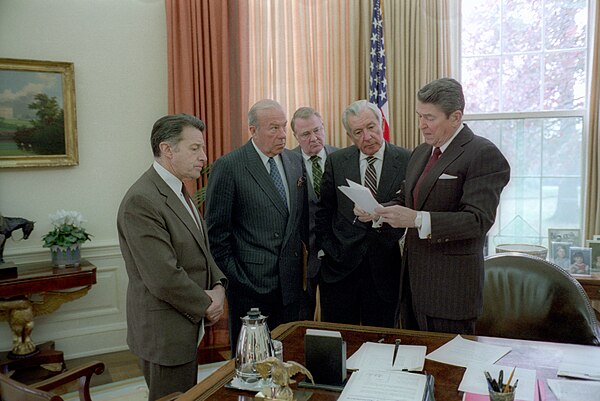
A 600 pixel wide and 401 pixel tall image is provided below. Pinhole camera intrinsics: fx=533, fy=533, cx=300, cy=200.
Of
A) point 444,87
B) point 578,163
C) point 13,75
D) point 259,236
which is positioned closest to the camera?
point 444,87

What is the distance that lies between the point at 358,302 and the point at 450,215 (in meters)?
1.02

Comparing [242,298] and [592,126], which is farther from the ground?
[592,126]

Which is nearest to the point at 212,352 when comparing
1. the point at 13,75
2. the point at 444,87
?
the point at 13,75

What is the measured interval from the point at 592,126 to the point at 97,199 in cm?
401

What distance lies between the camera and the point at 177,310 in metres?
2.08

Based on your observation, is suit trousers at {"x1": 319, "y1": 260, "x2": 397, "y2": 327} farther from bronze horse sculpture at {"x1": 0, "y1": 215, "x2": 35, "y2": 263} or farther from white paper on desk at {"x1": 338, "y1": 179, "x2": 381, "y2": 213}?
bronze horse sculpture at {"x1": 0, "y1": 215, "x2": 35, "y2": 263}

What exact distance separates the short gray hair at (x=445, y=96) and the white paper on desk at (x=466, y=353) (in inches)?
36.5

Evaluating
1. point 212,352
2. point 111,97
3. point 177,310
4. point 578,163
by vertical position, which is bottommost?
point 212,352

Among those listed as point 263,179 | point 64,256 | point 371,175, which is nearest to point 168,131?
point 263,179

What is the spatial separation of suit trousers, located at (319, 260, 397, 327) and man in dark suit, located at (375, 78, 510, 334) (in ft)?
1.90

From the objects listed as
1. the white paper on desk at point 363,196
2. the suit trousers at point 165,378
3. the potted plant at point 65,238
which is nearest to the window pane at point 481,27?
the white paper on desk at point 363,196

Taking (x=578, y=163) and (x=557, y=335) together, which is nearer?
(x=557, y=335)

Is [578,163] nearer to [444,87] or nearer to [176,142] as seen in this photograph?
[444,87]

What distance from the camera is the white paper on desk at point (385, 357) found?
5.43 ft
